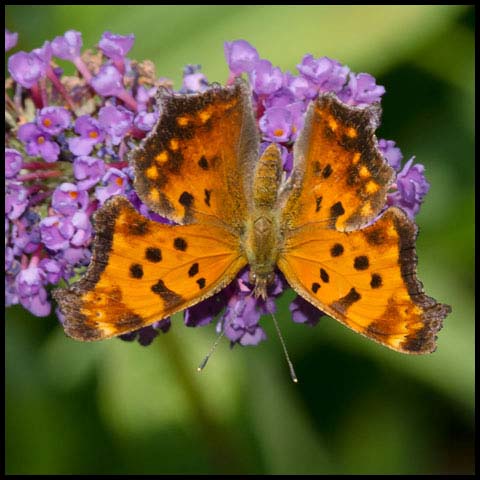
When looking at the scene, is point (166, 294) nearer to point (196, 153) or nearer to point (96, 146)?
point (196, 153)

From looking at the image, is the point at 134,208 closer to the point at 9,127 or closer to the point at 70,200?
the point at 70,200

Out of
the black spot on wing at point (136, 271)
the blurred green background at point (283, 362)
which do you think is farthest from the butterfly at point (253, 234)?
the blurred green background at point (283, 362)

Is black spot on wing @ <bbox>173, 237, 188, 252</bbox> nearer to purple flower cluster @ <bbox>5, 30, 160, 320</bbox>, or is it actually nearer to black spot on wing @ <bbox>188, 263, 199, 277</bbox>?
black spot on wing @ <bbox>188, 263, 199, 277</bbox>

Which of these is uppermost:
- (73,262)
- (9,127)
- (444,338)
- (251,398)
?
(9,127)

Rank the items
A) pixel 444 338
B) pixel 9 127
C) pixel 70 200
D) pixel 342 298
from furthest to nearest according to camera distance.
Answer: pixel 444 338 → pixel 9 127 → pixel 70 200 → pixel 342 298

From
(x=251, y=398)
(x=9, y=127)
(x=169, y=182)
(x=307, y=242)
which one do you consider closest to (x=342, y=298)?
(x=307, y=242)

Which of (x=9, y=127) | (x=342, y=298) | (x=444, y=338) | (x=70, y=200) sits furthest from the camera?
(x=444, y=338)

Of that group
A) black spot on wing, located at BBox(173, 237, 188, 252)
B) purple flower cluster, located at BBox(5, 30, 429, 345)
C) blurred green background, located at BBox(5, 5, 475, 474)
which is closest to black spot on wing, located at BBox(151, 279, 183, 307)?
black spot on wing, located at BBox(173, 237, 188, 252)
